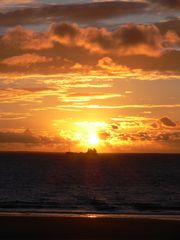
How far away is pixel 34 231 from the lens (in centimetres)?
2869

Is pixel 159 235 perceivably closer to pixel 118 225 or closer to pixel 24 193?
pixel 118 225

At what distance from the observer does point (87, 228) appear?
30.1 m

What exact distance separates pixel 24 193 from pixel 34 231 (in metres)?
41.2

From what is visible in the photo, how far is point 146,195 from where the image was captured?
70.5 meters

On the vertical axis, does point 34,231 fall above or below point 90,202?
below

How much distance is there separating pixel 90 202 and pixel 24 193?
47.2ft

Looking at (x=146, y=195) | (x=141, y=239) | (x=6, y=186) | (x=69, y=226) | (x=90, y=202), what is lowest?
(x=141, y=239)

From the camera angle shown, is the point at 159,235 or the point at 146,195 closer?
the point at 159,235

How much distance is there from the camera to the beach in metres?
27.4

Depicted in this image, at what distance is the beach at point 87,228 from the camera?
2738 cm

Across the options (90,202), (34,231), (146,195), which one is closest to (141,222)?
(34,231)

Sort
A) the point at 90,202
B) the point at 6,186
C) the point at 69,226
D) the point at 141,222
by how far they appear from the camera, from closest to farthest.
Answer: the point at 69,226, the point at 141,222, the point at 90,202, the point at 6,186

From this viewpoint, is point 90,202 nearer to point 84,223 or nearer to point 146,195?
point 146,195

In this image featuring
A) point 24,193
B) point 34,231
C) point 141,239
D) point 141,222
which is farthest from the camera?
point 24,193
